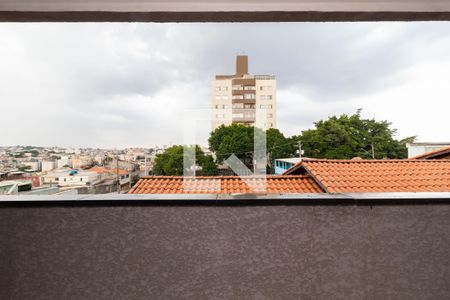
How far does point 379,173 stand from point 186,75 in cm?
140

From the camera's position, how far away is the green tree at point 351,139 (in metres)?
1.33

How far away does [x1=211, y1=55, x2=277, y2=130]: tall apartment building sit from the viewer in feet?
4.12

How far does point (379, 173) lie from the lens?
65.4 inches

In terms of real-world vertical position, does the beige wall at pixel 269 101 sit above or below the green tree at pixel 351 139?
above

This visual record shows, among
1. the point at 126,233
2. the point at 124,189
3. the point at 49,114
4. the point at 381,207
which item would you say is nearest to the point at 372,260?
the point at 381,207

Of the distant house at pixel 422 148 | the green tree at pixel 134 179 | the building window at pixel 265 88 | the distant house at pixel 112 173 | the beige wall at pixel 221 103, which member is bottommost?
the green tree at pixel 134 179

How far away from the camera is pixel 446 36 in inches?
48.8

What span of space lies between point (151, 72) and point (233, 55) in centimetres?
45

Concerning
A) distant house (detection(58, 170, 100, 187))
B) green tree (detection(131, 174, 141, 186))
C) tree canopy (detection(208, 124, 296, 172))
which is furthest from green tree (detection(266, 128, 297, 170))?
distant house (detection(58, 170, 100, 187))

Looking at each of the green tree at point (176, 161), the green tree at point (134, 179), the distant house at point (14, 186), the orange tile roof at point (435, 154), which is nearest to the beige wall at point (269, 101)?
the green tree at point (176, 161)

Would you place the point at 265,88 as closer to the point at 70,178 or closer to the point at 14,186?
the point at 70,178

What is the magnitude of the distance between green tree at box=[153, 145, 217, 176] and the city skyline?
2.4 inches

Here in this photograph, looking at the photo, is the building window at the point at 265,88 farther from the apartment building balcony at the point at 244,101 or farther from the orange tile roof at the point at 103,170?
the orange tile roof at the point at 103,170

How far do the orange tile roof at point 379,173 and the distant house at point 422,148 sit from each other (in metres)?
0.10
